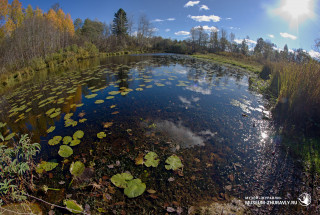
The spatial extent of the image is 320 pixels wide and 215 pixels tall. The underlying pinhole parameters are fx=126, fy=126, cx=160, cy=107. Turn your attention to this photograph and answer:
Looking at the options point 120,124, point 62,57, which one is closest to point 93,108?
point 120,124

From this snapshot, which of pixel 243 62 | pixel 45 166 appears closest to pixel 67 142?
pixel 45 166

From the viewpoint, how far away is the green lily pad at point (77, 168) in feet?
Answer: 7.41

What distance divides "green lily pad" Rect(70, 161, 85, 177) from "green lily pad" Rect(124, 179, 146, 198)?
96 centimetres

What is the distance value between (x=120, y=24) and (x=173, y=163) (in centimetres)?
5213

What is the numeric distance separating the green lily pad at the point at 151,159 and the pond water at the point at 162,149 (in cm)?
8

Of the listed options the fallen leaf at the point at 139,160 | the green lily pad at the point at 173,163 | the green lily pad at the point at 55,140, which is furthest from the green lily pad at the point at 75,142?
the green lily pad at the point at 173,163

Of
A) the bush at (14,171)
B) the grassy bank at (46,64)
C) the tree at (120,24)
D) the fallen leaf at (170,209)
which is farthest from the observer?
the tree at (120,24)

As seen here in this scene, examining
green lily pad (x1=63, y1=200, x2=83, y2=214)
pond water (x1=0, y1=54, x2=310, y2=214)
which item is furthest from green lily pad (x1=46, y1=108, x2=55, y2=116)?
green lily pad (x1=63, y1=200, x2=83, y2=214)

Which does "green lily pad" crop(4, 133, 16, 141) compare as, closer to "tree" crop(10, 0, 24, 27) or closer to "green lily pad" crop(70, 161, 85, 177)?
"green lily pad" crop(70, 161, 85, 177)

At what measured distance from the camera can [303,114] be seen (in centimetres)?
363

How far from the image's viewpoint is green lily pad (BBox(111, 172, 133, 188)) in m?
2.05

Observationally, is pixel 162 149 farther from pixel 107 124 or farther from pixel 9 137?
pixel 9 137

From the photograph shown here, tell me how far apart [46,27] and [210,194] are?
85.7 ft

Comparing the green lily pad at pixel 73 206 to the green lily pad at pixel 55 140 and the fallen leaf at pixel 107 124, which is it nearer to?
the green lily pad at pixel 55 140
